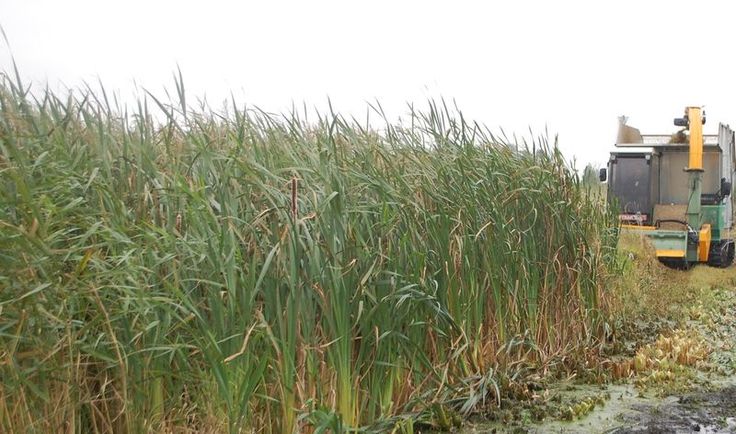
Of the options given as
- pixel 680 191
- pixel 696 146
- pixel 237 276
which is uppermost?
pixel 696 146

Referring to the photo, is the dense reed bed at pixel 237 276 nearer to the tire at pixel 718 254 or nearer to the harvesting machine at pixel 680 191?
the harvesting machine at pixel 680 191

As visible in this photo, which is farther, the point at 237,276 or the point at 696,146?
the point at 696,146

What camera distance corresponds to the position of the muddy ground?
4695mm

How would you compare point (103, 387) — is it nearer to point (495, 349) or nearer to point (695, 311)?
point (495, 349)

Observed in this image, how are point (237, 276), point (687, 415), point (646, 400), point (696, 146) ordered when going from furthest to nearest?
1. point (696, 146)
2. point (646, 400)
3. point (687, 415)
4. point (237, 276)

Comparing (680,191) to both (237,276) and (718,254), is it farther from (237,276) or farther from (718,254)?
(237,276)

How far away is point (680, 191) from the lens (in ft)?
43.0

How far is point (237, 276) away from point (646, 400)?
310 centimetres

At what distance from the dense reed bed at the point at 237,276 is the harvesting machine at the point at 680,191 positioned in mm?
7680

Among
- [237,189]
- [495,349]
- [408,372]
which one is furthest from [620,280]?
[237,189]

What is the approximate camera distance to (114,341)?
294 centimetres

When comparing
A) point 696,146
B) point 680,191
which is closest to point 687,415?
point 696,146

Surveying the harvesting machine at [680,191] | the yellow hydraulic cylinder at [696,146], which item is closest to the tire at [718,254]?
the harvesting machine at [680,191]

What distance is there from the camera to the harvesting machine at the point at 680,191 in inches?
479
